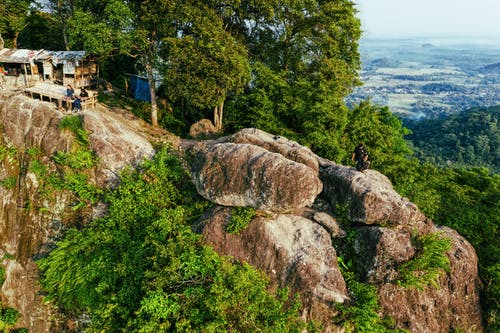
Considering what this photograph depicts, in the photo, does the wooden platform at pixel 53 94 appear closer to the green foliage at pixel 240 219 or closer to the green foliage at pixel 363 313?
the green foliage at pixel 240 219

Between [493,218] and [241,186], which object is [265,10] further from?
[493,218]

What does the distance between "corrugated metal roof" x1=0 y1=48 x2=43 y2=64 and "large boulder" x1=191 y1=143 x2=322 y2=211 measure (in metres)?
20.4

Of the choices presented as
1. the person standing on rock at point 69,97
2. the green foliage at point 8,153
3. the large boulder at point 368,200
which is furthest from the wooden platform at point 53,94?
the large boulder at point 368,200

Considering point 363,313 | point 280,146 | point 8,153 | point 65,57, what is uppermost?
point 65,57

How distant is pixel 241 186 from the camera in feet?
46.5

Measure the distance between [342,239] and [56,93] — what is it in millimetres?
21749

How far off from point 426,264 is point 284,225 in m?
6.08

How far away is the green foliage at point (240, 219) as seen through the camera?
1385 cm

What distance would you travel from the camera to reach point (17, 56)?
25047 mm

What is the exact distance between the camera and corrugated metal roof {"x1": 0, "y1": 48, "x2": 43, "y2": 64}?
24.7 meters

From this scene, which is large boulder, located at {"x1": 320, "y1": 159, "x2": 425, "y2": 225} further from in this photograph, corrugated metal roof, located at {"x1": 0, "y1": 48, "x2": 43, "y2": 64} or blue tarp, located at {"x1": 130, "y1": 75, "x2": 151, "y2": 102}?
corrugated metal roof, located at {"x1": 0, "y1": 48, "x2": 43, "y2": 64}

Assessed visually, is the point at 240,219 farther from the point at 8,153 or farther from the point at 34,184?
the point at 8,153

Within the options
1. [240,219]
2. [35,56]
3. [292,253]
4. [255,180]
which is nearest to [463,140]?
[292,253]

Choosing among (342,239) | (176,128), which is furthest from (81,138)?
(342,239)
